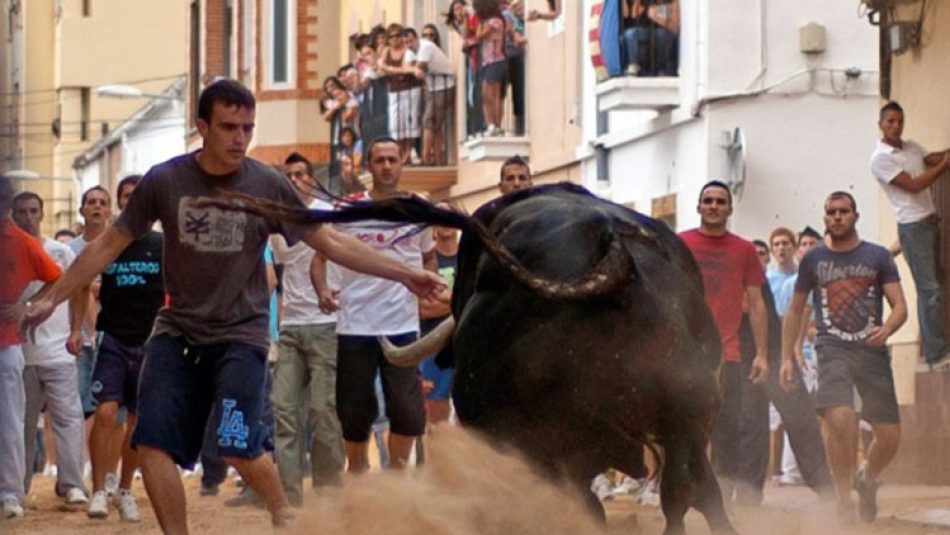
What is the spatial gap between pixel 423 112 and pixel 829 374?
831 inches

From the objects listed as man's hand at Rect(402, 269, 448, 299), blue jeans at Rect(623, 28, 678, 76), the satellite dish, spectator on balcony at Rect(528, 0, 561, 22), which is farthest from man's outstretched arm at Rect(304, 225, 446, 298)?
spectator on balcony at Rect(528, 0, 561, 22)

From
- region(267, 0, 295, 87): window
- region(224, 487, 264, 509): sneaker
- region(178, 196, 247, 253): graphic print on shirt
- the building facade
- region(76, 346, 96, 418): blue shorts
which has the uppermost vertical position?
the building facade

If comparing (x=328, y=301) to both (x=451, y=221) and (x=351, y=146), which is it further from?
(x=351, y=146)

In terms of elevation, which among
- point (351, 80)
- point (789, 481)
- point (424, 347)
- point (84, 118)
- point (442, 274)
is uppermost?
point (84, 118)

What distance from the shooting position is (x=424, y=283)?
30.2 feet

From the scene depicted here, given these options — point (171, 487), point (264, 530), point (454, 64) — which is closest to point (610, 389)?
point (171, 487)

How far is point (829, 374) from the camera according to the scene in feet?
45.6

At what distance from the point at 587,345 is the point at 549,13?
66.0 feet

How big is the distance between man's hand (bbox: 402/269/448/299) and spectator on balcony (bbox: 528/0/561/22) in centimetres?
1828

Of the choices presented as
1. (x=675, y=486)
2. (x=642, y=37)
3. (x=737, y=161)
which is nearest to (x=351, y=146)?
(x=642, y=37)

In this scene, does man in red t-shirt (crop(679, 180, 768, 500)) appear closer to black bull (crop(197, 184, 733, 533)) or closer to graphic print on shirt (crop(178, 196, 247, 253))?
graphic print on shirt (crop(178, 196, 247, 253))

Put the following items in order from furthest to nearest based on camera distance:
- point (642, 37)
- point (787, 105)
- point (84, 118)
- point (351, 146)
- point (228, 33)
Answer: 1. point (84, 118)
2. point (228, 33)
3. point (351, 146)
4. point (642, 37)
5. point (787, 105)

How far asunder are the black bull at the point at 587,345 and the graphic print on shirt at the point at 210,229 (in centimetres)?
85

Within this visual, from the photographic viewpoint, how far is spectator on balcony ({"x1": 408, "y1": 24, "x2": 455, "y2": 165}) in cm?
3328
